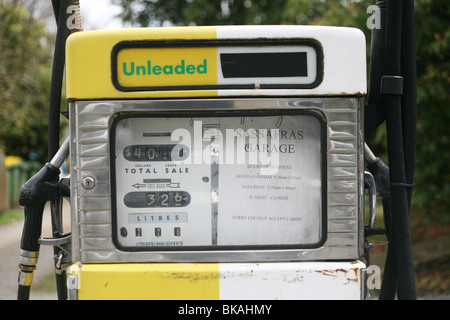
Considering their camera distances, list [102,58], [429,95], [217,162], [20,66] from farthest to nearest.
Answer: [20,66], [429,95], [217,162], [102,58]

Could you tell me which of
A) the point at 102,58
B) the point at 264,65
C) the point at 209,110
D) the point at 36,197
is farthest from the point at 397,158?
the point at 36,197

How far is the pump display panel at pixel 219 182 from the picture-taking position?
2.23m

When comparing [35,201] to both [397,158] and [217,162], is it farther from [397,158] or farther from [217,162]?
[397,158]

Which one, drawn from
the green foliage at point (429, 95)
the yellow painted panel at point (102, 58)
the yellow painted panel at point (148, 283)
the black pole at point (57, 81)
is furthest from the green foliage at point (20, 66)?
the yellow painted panel at point (148, 283)

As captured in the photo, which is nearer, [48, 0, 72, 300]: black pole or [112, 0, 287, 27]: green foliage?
[48, 0, 72, 300]: black pole

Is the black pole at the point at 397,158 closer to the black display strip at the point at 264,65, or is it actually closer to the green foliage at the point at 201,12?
the black display strip at the point at 264,65

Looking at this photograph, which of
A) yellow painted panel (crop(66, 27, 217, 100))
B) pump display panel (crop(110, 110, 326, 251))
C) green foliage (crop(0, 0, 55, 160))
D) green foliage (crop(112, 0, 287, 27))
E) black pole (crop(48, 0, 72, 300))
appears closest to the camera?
yellow painted panel (crop(66, 27, 217, 100))

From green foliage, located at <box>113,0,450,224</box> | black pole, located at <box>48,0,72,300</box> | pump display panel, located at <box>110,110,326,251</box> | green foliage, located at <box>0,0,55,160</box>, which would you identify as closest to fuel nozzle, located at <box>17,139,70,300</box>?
black pole, located at <box>48,0,72,300</box>

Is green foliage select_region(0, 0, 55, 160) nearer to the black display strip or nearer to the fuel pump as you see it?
the fuel pump

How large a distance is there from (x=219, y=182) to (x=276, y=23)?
1080 centimetres

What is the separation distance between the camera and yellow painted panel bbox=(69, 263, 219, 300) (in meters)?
2.14

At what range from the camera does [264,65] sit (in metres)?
2.15
